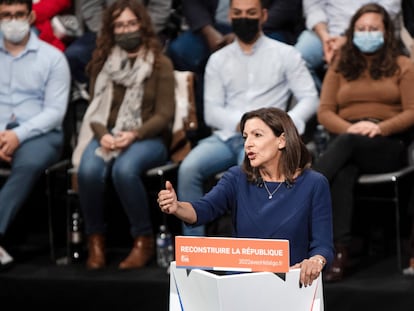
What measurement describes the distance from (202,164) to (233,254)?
2324mm

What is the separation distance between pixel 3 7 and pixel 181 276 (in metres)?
3.20

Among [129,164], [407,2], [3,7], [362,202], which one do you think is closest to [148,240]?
[129,164]

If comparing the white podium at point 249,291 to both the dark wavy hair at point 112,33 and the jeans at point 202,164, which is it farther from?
the dark wavy hair at point 112,33

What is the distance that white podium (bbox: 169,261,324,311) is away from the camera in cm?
330

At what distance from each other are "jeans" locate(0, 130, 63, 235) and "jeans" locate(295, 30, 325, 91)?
158cm

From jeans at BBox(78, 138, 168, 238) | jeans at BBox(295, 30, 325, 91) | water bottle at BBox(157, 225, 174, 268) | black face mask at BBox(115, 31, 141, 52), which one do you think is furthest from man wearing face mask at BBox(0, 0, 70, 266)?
jeans at BBox(295, 30, 325, 91)

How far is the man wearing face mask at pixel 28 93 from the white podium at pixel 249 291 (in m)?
2.64

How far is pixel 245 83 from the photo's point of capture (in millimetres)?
5887

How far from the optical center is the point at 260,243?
325 cm

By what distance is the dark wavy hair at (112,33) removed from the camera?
5.94 metres

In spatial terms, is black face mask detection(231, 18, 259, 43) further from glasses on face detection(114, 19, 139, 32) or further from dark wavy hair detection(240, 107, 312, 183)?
dark wavy hair detection(240, 107, 312, 183)

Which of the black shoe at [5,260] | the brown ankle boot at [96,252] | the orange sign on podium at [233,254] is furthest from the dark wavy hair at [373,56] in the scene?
the orange sign on podium at [233,254]

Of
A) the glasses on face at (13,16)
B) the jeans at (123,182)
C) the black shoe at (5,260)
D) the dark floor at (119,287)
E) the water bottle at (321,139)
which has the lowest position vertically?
the dark floor at (119,287)

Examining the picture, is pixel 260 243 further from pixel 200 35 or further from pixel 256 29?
pixel 200 35
